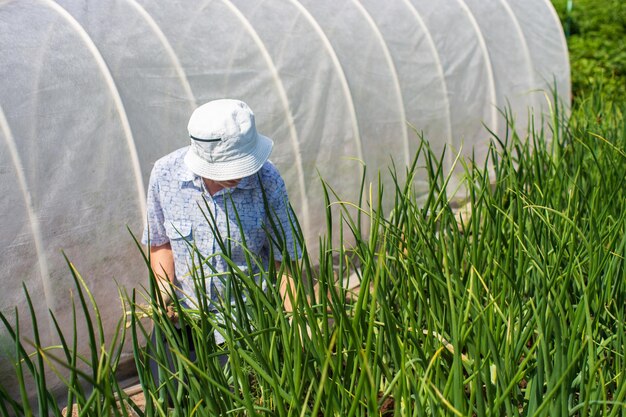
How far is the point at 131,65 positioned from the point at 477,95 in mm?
2281

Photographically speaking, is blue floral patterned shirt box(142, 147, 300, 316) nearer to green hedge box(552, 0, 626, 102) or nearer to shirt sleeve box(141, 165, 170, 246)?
shirt sleeve box(141, 165, 170, 246)

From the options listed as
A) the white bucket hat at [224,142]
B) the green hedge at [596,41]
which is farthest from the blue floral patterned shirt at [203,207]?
the green hedge at [596,41]

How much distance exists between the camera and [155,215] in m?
2.53

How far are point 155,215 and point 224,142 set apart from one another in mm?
398

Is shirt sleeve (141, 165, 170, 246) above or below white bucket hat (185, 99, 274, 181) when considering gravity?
below

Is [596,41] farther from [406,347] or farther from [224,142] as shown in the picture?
[406,347]

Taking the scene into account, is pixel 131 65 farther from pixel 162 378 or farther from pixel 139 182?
pixel 162 378

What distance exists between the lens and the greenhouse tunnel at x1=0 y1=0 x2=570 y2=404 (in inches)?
110

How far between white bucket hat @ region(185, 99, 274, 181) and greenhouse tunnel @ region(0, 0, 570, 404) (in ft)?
1.60

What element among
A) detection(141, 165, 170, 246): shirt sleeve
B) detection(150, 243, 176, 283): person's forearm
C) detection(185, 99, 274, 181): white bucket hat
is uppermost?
detection(185, 99, 274, 181): white bucket hat

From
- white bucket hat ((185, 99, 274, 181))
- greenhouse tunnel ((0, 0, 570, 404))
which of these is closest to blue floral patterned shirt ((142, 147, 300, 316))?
white bucket hat ((185, 99, 274, 181))

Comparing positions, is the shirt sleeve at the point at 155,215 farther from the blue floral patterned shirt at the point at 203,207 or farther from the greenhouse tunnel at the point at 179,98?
the greenhouse tunnel at the point at 179,98

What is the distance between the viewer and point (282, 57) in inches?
145

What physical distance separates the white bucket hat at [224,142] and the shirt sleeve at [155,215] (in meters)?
0.19
